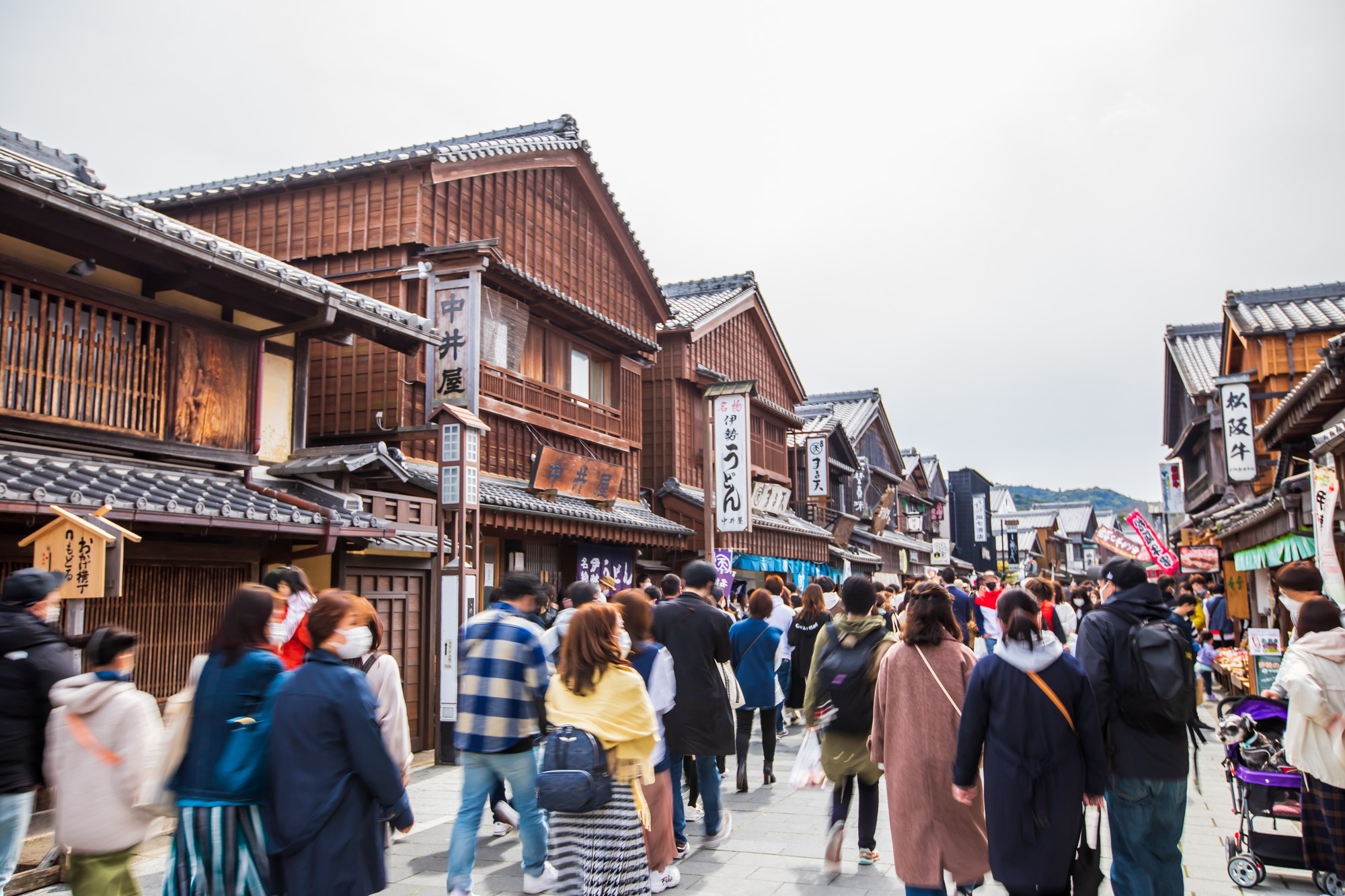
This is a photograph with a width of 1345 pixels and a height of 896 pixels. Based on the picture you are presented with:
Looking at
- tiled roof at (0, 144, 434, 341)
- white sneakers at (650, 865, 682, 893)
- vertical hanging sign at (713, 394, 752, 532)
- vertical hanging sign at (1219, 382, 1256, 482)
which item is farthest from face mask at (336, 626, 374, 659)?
vertical hanging sign at (1219, 382, 1256, 482)

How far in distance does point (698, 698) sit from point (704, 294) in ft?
70.5

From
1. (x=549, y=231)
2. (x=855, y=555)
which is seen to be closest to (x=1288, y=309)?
(x=855, y=555)

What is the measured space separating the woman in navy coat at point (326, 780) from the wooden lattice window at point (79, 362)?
6.02 meters

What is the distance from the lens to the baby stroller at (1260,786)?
6414mm

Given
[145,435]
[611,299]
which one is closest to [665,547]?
[611,299]

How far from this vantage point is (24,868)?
288 inches

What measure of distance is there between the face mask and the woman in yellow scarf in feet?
3.73

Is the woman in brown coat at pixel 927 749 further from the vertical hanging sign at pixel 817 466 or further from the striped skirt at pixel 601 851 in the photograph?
the vertical hanging sign at pixel 817 466

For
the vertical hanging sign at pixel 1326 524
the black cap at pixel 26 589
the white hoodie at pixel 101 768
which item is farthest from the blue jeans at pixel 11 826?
the vertical hanging sign at pixel 1326 524

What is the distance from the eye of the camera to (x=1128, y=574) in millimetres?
5516

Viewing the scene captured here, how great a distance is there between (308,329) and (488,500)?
3.49m

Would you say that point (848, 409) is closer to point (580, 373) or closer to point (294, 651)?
point (580, 373)

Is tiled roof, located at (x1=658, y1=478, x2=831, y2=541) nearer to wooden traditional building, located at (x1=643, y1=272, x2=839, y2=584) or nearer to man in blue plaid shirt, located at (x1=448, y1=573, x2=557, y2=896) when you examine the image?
wooden traditional building, located at (x1=643, y1=272, x2=839, y2=584)

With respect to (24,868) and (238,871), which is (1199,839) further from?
(24,868)
